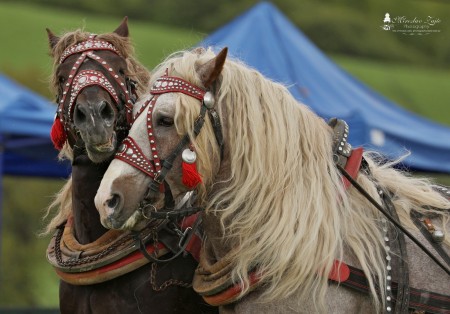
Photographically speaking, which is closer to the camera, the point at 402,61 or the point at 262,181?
the point at 262,181

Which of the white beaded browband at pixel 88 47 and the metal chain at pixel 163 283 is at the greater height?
the white beaded browband at pixel 88 47

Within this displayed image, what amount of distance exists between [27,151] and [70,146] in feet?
13.9

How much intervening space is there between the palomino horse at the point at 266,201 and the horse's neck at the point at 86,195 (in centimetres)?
80

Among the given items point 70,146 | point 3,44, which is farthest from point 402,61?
point 70,146

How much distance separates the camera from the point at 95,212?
13.1 ft

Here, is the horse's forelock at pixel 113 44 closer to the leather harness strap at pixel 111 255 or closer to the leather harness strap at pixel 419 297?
the leather harness strap at pixel 111 255

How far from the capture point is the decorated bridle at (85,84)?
3.84 metres

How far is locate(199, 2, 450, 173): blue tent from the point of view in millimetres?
7586

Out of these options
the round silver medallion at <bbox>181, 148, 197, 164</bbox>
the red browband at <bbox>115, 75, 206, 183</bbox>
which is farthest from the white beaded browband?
the round silver medallion at <bbox>181, 148, 197, 164</bbox>

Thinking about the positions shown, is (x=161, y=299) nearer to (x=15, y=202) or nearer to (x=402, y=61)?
(x=15, y=202)

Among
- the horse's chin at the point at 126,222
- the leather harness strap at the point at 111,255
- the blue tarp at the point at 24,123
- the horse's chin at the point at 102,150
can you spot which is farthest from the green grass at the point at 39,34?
the horse's chin at the point at 126,222

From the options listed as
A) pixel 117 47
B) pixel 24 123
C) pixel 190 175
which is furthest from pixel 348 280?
pixel 24 123

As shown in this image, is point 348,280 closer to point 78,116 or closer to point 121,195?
point 121,195

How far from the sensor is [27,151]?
8.17m
